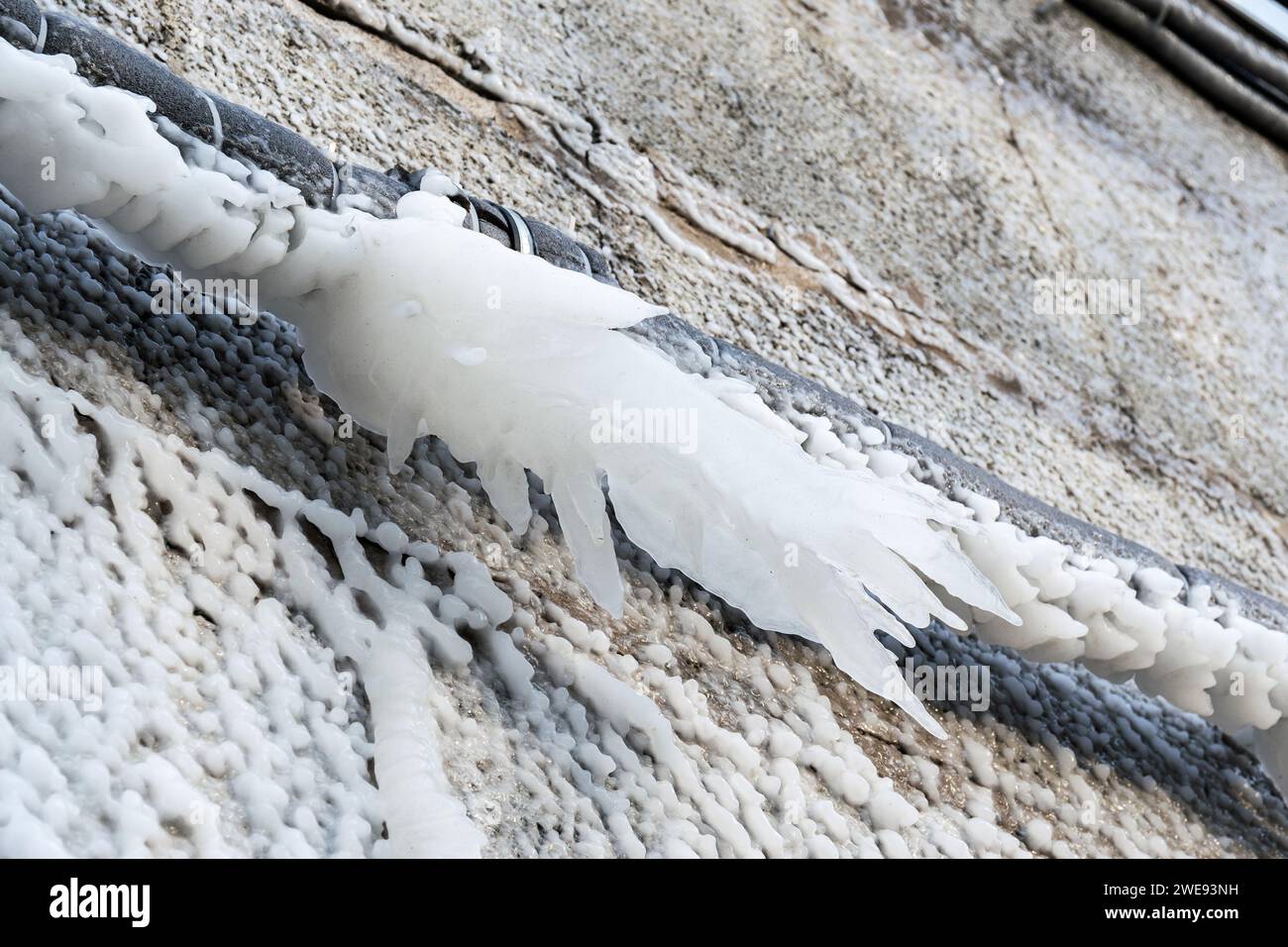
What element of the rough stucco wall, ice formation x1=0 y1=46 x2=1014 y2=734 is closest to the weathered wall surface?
the rough stucco wall

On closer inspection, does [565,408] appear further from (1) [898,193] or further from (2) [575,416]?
(1) [898,193]

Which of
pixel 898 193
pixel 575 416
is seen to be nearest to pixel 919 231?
pixel 898 193

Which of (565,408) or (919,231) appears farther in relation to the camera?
(919,231)

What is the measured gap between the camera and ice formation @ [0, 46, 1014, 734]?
434 mm

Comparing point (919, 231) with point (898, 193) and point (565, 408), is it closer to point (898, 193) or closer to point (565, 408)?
point (898, 193)

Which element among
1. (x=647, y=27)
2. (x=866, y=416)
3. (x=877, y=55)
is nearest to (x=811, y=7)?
(x=877, y=55)

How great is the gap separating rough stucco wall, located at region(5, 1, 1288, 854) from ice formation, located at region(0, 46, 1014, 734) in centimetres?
6

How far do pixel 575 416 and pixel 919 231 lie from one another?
54 centimetres

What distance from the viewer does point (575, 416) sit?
44 cm

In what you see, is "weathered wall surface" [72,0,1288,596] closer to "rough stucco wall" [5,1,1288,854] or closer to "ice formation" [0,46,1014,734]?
"rough stucco wall" [5,1,1288,854]

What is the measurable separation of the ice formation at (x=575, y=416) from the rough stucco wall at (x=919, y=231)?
0.06m

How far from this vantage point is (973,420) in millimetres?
802

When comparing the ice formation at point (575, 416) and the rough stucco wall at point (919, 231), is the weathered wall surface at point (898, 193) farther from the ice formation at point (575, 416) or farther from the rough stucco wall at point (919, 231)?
the ice formation at point (575, 416)

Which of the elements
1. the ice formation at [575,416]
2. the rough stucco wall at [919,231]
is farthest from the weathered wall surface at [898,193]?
the ice formation at [575,416]
